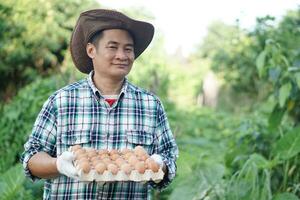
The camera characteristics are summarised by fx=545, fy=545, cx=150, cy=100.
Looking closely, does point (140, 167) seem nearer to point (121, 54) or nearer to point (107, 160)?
point (107, 160)

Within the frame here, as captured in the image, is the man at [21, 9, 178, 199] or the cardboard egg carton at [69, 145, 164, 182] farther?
the man at [21, 9, 178, 199]

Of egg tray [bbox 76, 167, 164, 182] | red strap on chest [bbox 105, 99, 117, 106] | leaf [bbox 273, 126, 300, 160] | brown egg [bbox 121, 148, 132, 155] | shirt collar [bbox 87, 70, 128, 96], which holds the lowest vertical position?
leaf [bbox 273, 126, 300, 160]

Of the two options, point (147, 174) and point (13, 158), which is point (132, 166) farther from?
point (13, 158)

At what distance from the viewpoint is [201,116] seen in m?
8.47

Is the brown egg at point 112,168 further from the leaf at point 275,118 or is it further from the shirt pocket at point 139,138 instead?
the leaf at point 275,118

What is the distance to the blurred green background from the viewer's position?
2732 mm

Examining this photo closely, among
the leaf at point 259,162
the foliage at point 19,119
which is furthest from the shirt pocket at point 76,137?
the foliage at point 19,119

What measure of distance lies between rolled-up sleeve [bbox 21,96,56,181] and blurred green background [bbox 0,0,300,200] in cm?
106

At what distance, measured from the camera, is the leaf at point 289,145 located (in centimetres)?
271

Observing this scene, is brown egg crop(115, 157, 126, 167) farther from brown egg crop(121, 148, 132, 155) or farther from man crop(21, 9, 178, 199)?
man crop(21, 9, 178, 199)

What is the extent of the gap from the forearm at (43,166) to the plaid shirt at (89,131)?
3 centimetres

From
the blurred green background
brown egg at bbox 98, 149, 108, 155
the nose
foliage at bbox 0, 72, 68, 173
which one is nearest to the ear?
the nose

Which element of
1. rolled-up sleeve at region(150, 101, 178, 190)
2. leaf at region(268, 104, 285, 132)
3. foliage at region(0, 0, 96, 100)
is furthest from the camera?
foliage at region(0, 0, 96, 100)

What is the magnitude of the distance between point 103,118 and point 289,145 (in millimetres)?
1316
